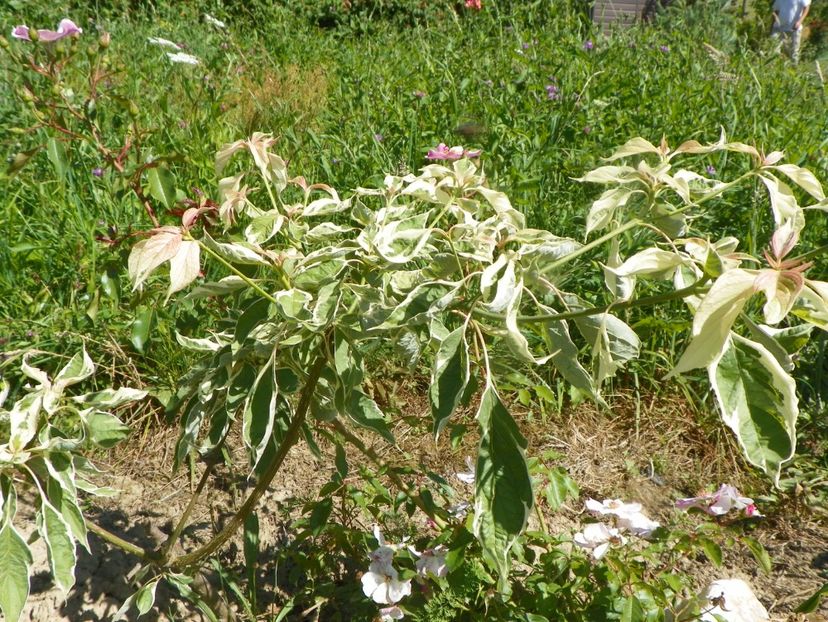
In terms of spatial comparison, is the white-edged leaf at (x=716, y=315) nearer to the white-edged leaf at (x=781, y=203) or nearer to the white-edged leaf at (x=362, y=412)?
the white-edged leaf at (x=781, y=203)

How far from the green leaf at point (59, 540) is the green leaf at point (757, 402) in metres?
0.95

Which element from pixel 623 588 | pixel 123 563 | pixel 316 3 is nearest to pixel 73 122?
pixel 123 563

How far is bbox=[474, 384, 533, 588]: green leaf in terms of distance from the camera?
0.97 m

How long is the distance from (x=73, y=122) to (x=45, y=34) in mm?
1598

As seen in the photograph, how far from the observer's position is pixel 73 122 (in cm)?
313

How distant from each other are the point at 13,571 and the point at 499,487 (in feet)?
2.42

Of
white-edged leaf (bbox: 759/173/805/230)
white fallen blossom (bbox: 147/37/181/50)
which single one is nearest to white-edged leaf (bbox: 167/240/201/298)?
white-edged leaf (bbox: 759/173/805/230)

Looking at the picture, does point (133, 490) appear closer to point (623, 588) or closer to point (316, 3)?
point (623, 588)

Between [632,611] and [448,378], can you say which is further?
[632,611]

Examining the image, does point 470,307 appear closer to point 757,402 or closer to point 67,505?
point 757,402

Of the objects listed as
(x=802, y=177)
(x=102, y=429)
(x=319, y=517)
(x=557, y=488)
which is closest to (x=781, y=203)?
(x=802, y=177)

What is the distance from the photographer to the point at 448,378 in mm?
1041

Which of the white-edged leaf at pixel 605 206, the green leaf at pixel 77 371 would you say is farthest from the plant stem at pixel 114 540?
the white-edged leaf at pixel 605 206

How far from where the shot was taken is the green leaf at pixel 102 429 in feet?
4.14
